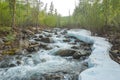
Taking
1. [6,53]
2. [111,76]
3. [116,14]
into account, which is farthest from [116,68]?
[116,14]

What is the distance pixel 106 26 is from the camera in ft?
88.7

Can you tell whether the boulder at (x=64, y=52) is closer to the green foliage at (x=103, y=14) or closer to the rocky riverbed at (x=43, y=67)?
the rocky riverbed at (x=43, y=67)

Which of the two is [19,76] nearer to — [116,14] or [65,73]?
[65,73]

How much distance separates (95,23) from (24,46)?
1299cm

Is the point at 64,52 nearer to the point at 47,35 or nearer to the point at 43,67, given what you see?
the point at 43,67

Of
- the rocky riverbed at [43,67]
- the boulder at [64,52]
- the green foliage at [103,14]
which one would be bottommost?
the rocky riverbed at [43,67]

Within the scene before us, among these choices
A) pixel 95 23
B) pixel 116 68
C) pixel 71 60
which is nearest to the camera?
pixel 116 68

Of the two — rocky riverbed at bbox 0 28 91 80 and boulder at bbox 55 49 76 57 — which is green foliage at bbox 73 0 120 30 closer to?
boulder at bbox 55 49 76 57

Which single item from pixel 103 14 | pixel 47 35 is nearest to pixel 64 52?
pixel 47 35

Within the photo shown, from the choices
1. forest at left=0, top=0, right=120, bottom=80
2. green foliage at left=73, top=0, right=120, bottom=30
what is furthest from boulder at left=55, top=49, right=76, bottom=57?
green foliage at left=73, top=0, right=120, bottom=30

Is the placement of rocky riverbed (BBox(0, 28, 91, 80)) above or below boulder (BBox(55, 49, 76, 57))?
below

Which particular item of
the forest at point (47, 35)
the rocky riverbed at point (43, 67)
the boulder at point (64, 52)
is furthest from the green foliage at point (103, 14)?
the rocky riverbed at point (43, 67)

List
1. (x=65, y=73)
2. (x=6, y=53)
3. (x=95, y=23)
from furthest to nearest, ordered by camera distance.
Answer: (x=95, y=23) < (x=6, y=53) < (x=65, y=73)

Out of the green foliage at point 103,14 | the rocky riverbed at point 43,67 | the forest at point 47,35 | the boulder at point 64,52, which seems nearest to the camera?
the rocky riverbed at point 43,67
